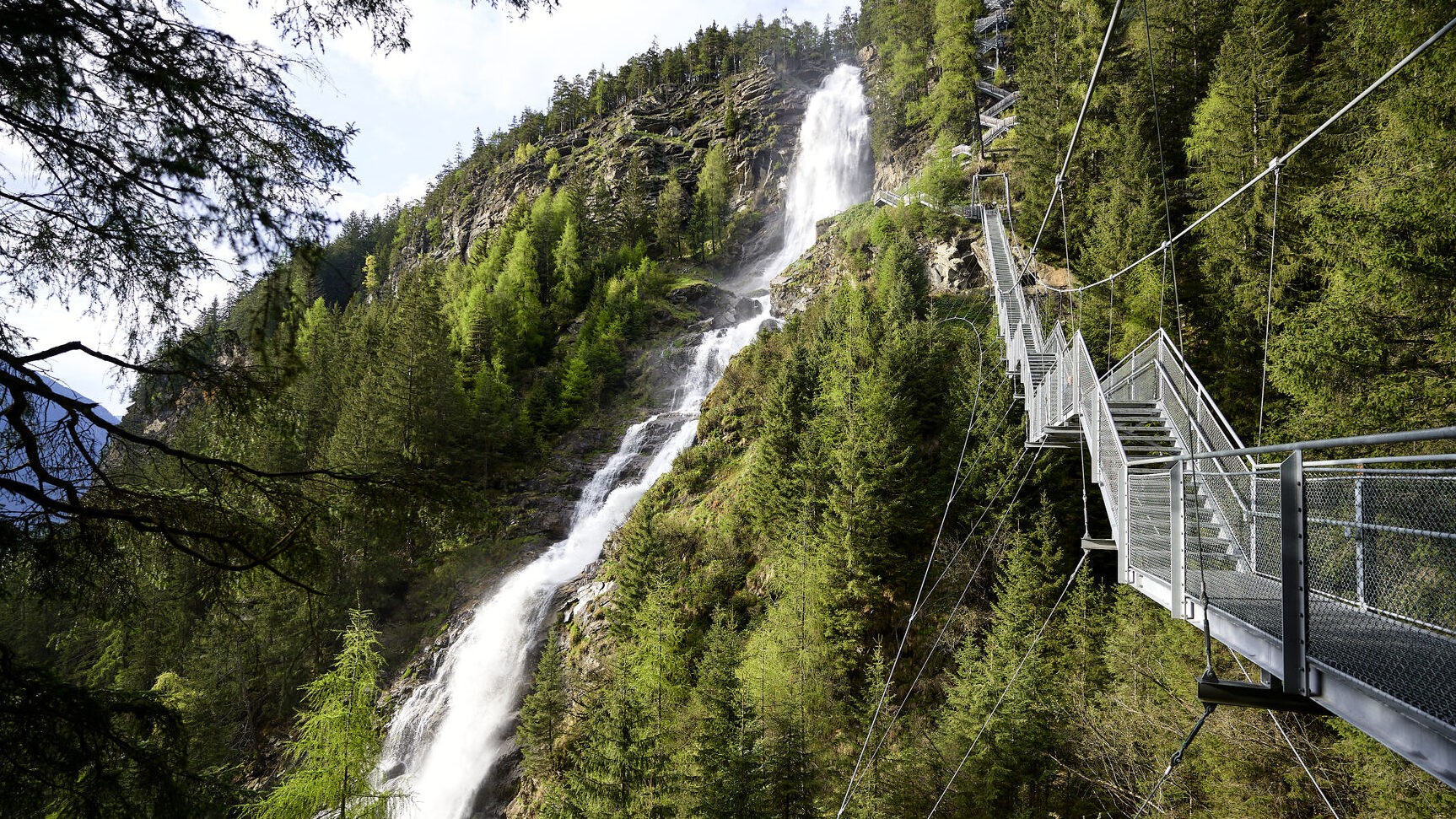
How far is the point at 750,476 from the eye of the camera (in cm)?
2197

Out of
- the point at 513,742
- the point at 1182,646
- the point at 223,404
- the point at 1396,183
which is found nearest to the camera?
the point at 223,404

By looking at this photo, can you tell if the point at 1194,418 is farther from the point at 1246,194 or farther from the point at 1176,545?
the point at 1246,194

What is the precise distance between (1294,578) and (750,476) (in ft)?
62.6

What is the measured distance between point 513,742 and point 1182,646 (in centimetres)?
1824

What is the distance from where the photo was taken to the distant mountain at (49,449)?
7.98ft

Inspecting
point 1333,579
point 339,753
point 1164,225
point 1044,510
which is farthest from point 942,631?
point 1164,225

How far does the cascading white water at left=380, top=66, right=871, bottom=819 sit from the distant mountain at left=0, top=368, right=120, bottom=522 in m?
8.92

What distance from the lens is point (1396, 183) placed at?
8.14 meters

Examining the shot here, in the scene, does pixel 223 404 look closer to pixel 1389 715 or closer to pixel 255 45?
pixel 255 45

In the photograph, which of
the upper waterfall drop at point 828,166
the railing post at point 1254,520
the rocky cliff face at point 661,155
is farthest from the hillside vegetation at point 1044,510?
the rocky cliff face at point 661,155

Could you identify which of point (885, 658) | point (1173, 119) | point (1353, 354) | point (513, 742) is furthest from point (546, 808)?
point (1173, 119)

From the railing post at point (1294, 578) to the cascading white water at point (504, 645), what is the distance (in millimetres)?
11122

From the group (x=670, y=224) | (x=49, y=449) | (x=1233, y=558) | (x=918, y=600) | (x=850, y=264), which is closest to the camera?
(x=49, y=449)

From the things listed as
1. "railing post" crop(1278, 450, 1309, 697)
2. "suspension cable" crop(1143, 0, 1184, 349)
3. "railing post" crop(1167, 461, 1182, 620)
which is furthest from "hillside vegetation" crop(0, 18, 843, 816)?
"suspension cable" crop(1143, 0, 1184, 349)
